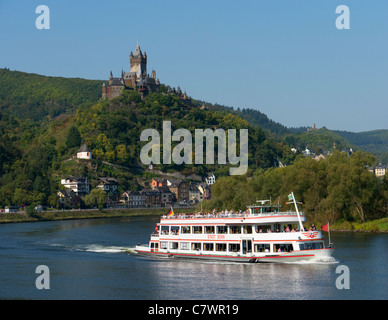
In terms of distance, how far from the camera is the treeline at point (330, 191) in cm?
8588

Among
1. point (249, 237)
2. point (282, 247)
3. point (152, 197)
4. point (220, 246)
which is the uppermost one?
point (249, 237)

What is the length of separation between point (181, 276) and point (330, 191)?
1644 inches

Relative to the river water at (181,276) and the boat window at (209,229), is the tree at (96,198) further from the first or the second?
the boat window at (209,229)

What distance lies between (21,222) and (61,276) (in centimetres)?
7879

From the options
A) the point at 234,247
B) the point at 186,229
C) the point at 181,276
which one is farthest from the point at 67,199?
the point at 181,276

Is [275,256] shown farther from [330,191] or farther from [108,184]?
[108,184]

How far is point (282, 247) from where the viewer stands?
57.1m

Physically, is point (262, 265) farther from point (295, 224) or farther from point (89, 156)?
point (89, 156)

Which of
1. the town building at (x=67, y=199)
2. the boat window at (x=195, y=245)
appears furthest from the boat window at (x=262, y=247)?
the town building at (x=67, y=199)

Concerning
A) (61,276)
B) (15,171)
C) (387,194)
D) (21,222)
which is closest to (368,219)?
(387,194)

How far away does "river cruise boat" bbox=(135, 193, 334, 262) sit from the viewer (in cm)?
5562

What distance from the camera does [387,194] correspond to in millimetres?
87750

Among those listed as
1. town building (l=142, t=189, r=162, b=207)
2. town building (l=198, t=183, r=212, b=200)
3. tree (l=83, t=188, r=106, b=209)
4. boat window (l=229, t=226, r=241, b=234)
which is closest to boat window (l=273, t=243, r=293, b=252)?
boat window (l=229, t=226, r=241, b=234)

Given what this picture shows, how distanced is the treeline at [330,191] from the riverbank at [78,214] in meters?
21.4
